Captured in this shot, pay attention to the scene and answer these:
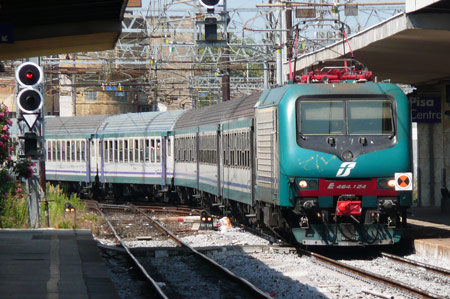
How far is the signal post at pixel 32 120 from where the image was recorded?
16.0m

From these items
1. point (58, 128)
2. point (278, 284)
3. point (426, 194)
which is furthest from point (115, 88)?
point (278, 284)

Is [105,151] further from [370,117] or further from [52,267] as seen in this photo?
[52,267]

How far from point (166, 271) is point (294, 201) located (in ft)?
7.58

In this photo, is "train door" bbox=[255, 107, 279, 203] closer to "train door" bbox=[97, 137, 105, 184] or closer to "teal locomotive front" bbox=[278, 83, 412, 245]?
"teal locomotive front" bbox=[278, 83, 412, 245]

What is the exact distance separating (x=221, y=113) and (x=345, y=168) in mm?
8314

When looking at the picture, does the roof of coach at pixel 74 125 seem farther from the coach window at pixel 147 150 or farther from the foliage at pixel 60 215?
the foliage at pixel 60 215

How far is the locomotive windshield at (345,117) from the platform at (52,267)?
3963 mm

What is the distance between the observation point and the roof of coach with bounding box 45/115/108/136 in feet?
115

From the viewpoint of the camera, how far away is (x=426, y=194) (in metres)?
24.8

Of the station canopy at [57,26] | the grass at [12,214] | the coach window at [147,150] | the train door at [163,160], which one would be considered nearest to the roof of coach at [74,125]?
the coach window at [147,150]

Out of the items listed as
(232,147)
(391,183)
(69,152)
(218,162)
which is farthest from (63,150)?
(391,183)

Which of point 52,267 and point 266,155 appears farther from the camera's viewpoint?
point 266,155

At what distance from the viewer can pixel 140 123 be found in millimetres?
32406

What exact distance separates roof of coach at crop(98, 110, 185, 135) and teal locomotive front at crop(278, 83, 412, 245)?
16098mm
